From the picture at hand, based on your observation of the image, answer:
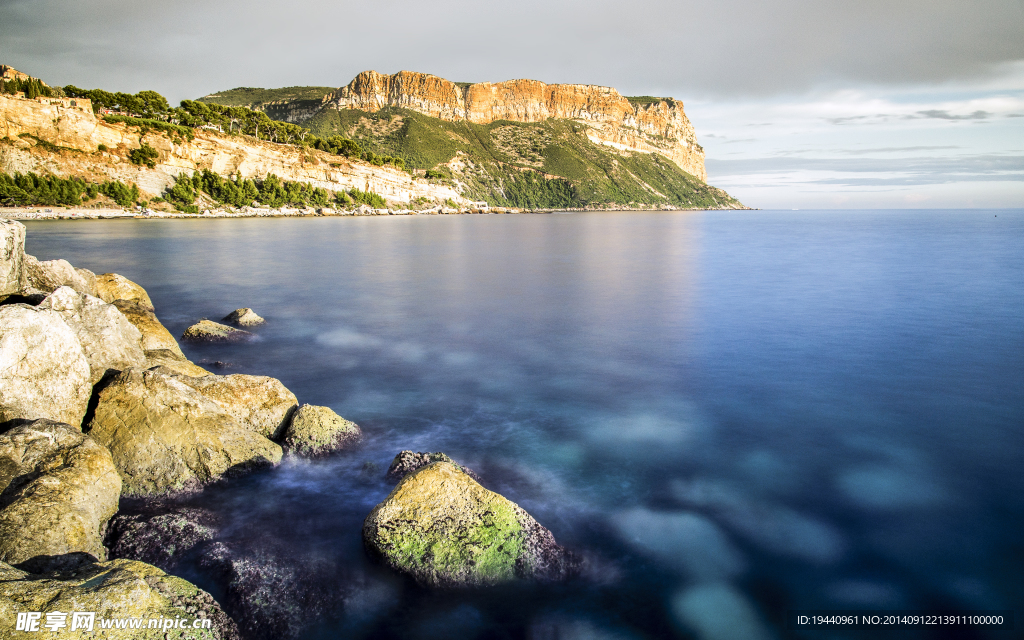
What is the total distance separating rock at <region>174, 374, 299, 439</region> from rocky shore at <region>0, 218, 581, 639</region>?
0.02 m

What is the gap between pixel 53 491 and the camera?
17.1 feet

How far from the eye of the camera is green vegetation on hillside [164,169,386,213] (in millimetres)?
Result: 78688

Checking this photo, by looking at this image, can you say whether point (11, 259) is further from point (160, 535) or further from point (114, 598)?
point (114, 598)

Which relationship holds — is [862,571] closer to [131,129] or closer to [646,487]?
[646,487]

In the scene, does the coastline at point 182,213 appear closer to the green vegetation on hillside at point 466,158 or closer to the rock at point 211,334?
the rock at point 211,334

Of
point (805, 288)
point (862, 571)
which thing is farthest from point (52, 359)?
point (805, 288)

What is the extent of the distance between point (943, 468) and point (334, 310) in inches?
690

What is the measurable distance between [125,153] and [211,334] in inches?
3079

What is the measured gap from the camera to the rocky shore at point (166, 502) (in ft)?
14.0

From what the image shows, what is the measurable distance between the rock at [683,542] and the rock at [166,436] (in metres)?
5.00

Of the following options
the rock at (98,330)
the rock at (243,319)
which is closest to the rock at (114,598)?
the rock at (98,330)

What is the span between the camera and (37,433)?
577 centimetres

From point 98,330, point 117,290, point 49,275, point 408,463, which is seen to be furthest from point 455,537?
point 117,290

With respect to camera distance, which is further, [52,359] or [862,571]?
[52,359]
